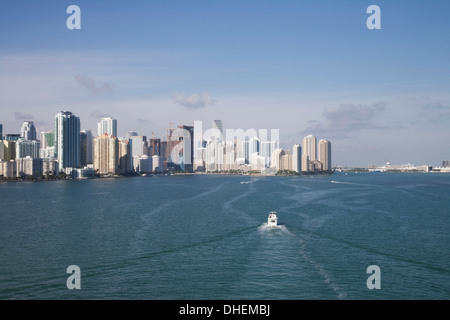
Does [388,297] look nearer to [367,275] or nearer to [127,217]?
[367,275]

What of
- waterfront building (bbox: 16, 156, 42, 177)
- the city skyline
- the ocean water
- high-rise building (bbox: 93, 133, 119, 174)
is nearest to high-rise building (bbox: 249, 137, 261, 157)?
the city skyline

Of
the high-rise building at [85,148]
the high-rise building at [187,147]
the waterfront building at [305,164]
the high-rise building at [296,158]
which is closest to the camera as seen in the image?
the high-rise building at [85,148]

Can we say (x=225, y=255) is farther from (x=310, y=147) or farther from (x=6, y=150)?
(x=310, y=147)

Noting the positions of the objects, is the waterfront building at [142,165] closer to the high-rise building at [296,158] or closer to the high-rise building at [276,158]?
the high-rise building at [276,158]

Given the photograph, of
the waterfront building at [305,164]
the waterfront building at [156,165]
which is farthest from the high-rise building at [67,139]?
the waterfront building at [305,164]

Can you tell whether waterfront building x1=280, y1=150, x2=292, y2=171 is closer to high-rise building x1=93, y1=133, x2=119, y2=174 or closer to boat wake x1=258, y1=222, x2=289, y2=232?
high-rise building x1=93, y1=133, x2=119, y2=174

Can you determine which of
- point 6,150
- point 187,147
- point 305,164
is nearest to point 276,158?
point 305,164
